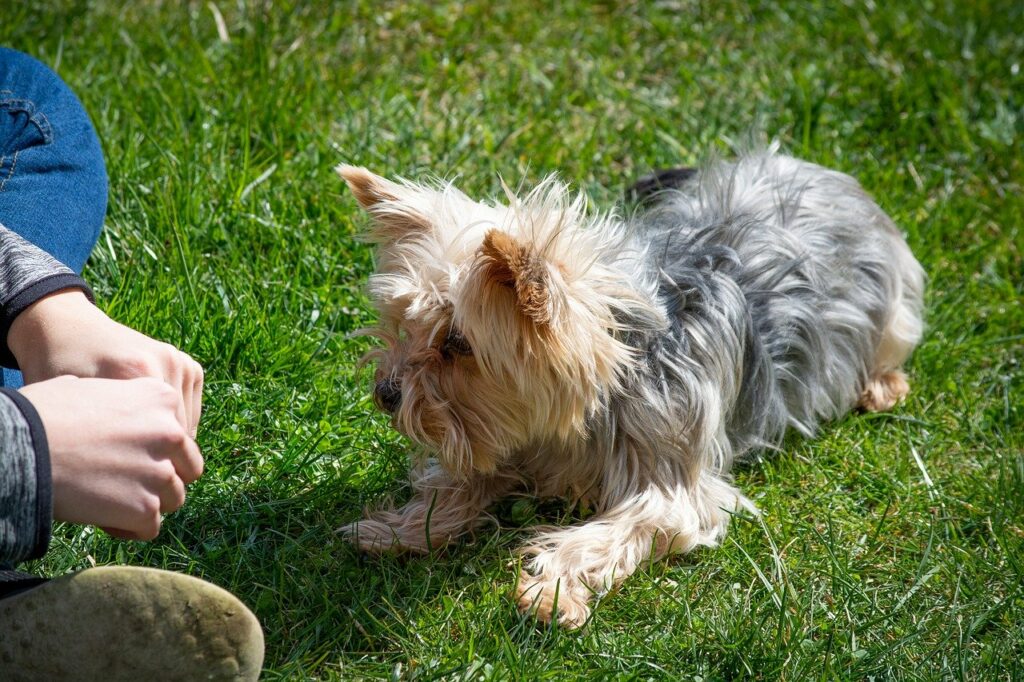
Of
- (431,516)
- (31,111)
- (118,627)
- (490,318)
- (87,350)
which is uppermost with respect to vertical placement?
(31,111)

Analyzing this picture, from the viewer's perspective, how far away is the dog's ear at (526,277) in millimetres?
2422

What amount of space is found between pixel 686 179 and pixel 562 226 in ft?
5.03

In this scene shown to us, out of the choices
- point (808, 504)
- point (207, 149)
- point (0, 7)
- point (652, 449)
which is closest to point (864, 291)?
point (808, 504)

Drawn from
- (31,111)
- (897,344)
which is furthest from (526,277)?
(897,344)

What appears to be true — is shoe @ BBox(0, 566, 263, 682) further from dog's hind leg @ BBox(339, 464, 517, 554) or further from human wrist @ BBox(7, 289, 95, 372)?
dog's hind leg @ BBox(339, 464, 517, 554)

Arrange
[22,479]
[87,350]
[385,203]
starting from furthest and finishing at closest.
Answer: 1. [385,203]
2. [87,350]
3. [22,479]

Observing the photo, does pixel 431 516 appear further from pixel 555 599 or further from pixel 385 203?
pixel 385 203

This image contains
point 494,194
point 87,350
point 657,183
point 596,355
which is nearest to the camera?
point 87,350

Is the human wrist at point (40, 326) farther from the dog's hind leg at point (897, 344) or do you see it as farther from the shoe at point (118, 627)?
the dog's hind leg at point (897, 344)

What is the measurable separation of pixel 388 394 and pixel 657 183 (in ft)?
5.76

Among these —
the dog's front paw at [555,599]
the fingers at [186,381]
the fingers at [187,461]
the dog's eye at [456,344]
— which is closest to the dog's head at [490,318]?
the dog's eye at [456,344]

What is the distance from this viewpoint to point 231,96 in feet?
14.2

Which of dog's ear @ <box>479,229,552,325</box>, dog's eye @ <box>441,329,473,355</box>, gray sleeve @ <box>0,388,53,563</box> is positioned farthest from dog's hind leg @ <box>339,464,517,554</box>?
gray sleeve @ <box>0,388,53,563</box>

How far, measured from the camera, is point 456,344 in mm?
2668
